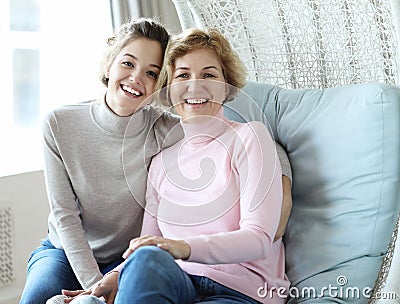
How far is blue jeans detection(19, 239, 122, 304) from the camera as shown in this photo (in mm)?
1582

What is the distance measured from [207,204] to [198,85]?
0.28m

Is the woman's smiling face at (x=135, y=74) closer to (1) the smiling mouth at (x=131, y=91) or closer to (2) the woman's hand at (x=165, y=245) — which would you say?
(1) the smiling mouth at (x=131, y=91)

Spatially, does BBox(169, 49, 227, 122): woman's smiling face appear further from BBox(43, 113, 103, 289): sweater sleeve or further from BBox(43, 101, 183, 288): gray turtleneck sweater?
BBox(43, 113, 103, 289): sweater sleeve

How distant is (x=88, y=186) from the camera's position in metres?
1.71

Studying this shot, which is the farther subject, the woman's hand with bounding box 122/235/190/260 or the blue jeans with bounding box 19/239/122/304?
the blue jeans with bounding box 19/239/122/304

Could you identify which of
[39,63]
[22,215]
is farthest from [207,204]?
[39,63]

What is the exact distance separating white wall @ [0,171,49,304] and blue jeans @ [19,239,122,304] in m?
0.57

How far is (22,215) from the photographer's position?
2.38m

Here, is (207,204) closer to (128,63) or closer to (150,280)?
(150,280)

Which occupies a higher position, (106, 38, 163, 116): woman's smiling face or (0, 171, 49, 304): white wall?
(106, 38, 163, 116): woman's smiling face

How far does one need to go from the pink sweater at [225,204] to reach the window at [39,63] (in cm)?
91

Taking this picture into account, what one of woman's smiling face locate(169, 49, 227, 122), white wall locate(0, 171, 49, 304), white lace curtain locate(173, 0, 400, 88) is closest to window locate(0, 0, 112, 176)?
white wall locate(0, 171, 49, 304)

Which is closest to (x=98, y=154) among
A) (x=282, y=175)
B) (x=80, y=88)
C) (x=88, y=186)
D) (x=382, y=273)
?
(x=88, y=186)

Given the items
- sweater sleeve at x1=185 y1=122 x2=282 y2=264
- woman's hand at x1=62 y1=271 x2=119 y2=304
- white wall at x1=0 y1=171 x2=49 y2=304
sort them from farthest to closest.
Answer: white wall at x1=0 y1=171 x2=49 y2=304, woman's hand at x1=62 y1=271 x2=119 y2=304, sweater sleeve at x1=185 y1=122 x2=282 y2=264
